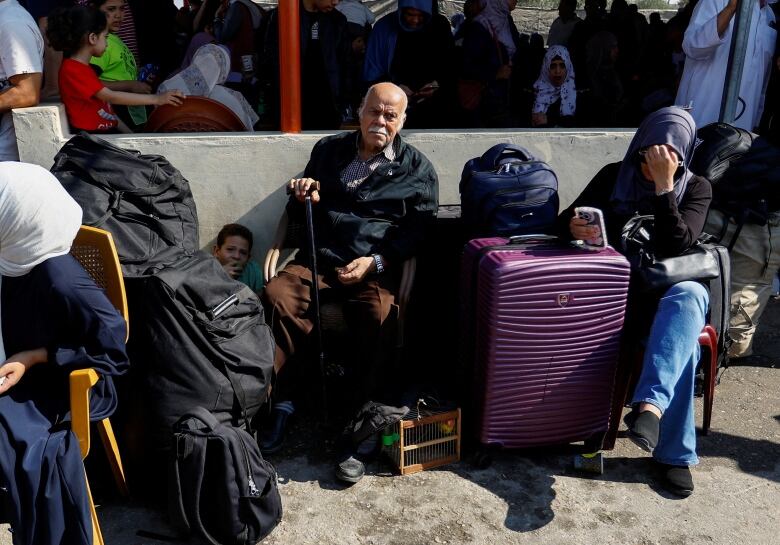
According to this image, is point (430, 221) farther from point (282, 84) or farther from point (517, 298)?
point (282, 84)

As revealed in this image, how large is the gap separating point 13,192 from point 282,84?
7.11 ft

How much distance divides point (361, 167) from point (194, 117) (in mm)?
1187

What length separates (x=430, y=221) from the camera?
3.83m

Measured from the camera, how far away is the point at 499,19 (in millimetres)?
6973

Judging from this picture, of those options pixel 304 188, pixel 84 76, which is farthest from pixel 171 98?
pixel 304 188

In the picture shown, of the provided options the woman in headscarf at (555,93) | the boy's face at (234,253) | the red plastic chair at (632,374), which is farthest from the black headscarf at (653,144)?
the woman in headscarf at (555,93)

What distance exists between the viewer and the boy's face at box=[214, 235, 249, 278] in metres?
4.16

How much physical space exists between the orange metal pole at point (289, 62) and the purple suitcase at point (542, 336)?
144cm

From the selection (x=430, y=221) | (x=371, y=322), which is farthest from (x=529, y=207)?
(x=371, y=322)

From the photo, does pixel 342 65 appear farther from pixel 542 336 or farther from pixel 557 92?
pixel 542 336

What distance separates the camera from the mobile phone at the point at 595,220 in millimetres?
3350

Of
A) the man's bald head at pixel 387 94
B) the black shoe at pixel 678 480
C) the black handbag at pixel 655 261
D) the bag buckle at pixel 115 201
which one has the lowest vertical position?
the black shoe at pixel 678 480

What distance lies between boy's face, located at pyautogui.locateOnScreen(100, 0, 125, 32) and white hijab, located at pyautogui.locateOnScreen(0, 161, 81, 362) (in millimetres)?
2470

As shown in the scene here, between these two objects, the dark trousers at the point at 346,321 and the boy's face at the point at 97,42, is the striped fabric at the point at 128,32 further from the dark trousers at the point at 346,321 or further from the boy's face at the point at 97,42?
the dark trousers at the point at 346,321
